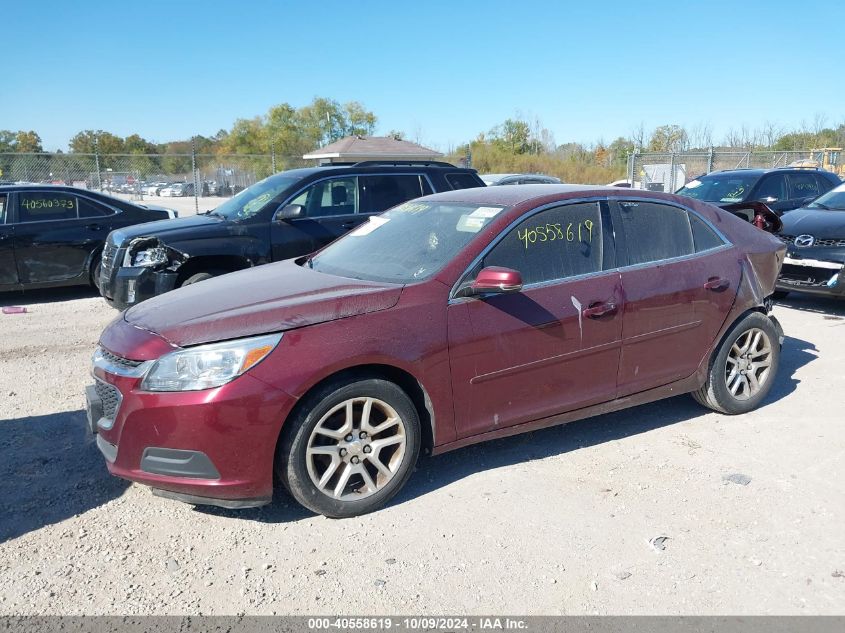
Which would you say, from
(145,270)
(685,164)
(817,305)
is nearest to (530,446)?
(145,270)

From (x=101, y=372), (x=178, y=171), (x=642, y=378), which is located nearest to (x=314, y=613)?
(x=101, y=372)

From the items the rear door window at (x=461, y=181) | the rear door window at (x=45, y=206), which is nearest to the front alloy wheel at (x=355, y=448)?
the rear door window at (x=461, y=181)

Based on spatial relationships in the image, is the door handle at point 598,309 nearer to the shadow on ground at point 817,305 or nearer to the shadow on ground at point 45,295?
the shadow on ground at point 817,305

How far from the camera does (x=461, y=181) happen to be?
8547 mm

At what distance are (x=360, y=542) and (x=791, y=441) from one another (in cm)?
300

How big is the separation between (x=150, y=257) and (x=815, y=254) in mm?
7547

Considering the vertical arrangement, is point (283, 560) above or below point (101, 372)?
below

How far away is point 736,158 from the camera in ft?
107

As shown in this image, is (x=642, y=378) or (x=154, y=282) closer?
(x=642, y=378)

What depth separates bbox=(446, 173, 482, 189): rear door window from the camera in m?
8.50

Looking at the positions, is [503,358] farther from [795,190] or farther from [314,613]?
[795,190]

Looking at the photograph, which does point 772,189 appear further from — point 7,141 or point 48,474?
point 7,141

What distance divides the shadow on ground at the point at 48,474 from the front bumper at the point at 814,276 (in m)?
7.62

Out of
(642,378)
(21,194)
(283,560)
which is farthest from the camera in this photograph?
(21,194)
